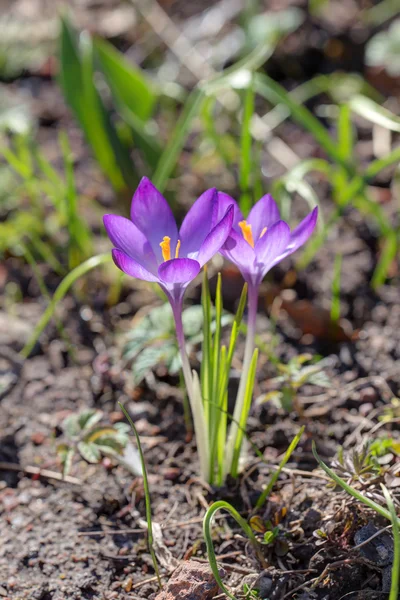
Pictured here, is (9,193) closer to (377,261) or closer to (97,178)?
(97,178)

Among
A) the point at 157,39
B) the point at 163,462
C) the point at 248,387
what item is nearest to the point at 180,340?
the point at 248,387

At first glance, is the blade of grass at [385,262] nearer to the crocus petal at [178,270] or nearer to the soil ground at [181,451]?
the soil ground at [181,451]

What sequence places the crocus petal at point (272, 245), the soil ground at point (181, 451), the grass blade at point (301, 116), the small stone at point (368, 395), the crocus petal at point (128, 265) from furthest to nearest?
the grass blade at point (301, 116) → the small stone at point (368, 395) → the soil ground at point (181, 451) → the crocus petal at point (272, 245) → the crocus petal at point (128, 265)

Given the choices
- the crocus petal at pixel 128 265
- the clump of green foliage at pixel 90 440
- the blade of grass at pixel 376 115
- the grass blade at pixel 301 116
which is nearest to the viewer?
the crocus petal at pixel 128 265

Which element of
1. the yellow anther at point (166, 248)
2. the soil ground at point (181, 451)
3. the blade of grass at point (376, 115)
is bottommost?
the soil ground at point (181, 451)

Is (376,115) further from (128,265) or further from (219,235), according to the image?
(128,265)

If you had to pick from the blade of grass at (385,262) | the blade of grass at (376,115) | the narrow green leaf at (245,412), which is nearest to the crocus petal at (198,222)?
the narrow green leaf at (245,412)
